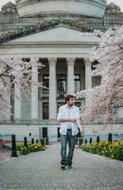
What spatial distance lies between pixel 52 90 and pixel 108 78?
247 feet

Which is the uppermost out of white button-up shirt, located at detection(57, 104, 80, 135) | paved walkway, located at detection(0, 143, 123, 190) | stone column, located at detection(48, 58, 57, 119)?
white button-up shirt, located at detection(57, 104, 80, 135)

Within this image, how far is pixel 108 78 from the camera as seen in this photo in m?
25.2

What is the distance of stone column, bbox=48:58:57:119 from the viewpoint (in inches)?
3932

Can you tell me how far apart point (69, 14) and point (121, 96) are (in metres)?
90.5

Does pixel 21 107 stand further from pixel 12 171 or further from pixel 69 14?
pixel 12 171

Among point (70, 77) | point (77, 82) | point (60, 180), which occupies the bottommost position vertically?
point (77, 82)

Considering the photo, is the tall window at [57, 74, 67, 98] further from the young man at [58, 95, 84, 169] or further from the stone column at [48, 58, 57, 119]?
the young man at [58, 95, 84, 169]

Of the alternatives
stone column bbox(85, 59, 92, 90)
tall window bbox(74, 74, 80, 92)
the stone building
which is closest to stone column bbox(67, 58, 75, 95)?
the stone building

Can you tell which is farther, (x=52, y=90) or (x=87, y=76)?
(x=52, y=90)

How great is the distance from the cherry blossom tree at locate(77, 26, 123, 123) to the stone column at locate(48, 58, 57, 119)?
68.6 metres

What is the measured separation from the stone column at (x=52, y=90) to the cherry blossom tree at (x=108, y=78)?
225ft

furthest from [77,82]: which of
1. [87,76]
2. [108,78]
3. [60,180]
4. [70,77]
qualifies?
[60,180]

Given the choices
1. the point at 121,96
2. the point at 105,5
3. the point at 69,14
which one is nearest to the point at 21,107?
the point at 69,14

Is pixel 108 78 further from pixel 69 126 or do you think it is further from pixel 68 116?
pixel 69 126
